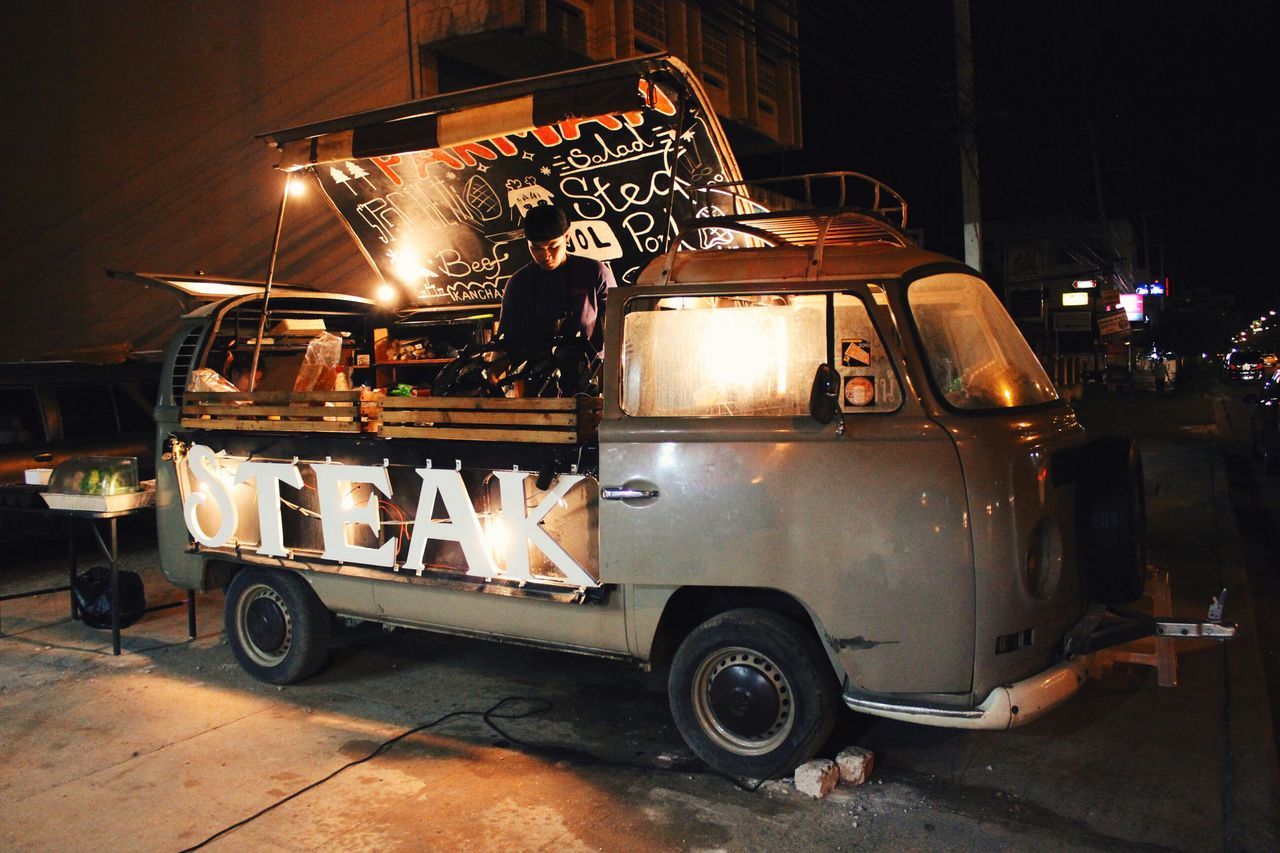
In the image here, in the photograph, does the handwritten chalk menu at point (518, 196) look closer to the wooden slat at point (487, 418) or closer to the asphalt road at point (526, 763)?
the wooden slat at point (487, 418)

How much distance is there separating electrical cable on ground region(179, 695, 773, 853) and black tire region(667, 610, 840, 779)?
13cm

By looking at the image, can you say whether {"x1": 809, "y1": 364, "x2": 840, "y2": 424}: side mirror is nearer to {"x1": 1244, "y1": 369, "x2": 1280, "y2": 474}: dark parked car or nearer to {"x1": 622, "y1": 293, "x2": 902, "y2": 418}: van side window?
{"x1": 622, "y1": 293, "x2": 902, "y2": 418}: van side window

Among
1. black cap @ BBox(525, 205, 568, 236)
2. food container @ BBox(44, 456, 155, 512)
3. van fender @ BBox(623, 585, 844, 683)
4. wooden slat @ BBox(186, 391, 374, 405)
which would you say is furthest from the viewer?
food container @ BBox(44, 456, 155, 512)

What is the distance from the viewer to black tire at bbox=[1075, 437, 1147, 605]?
411 cm

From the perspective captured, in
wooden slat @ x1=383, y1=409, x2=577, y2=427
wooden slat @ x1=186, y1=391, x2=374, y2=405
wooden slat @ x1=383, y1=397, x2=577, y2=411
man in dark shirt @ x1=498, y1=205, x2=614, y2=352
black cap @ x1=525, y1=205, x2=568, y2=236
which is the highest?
black cap @ x1=525, y1=205, x2=568, y2=236

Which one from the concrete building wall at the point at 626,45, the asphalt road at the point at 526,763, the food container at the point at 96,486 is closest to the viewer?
the asphalt road at the point at 526,763

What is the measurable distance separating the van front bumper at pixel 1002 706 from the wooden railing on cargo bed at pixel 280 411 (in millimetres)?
2996

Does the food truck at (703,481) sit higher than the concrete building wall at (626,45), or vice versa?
the concrete building wall at (626,45)

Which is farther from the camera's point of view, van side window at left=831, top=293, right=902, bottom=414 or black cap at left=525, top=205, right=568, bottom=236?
black cap at left=525, top=205, right=568, bottom=236

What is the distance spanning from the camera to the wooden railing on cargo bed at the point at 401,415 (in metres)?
4.49

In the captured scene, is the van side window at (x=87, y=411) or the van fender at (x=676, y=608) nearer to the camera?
the van fender at (x=676, y=608)

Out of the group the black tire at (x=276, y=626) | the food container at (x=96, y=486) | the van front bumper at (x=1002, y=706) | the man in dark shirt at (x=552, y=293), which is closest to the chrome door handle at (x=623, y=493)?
the van front bumper at (x=1002, y=706)

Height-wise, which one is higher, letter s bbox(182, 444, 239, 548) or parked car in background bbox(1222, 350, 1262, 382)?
parked car in background bbox(1222, 350, 1262, 382)

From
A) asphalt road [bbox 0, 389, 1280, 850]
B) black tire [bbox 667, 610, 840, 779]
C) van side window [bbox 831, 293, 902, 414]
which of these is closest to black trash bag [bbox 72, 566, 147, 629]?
asphalt road [bbox 0, 389, 1280, 850]
